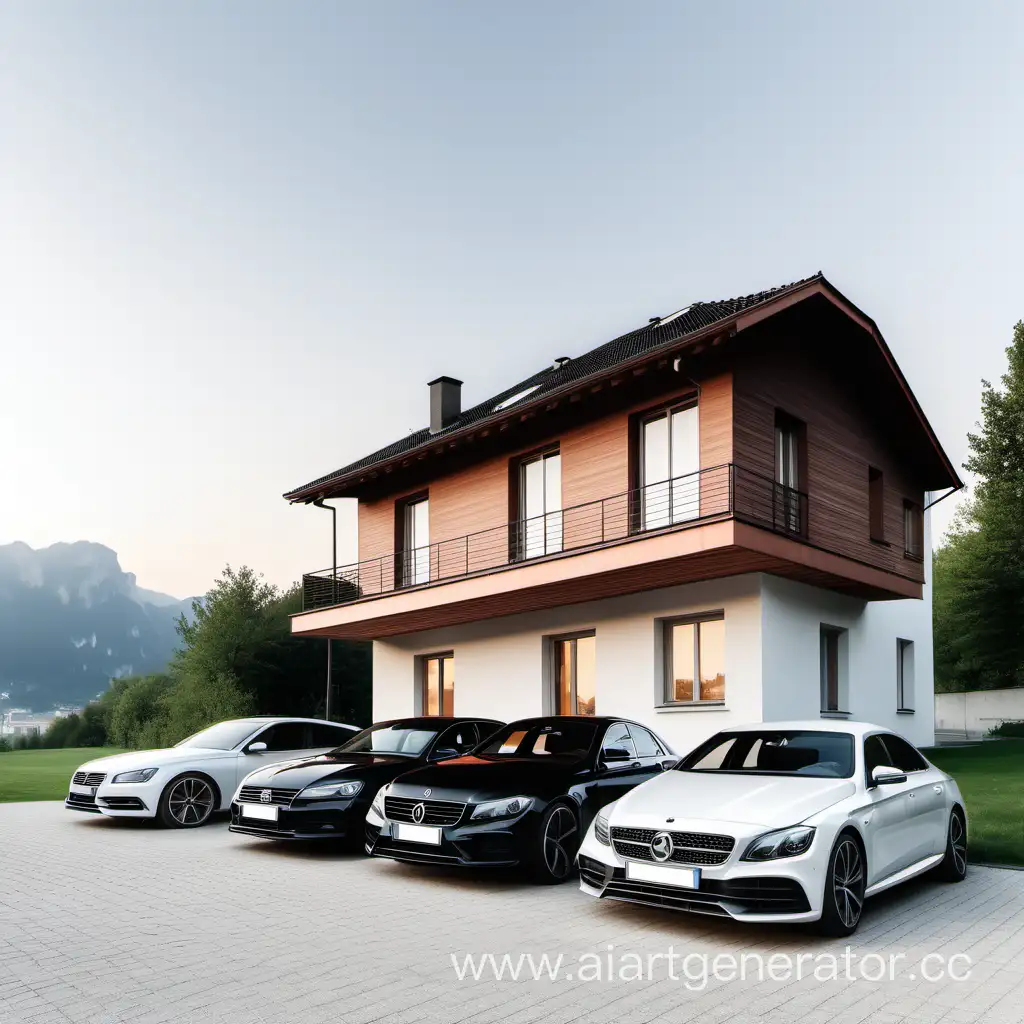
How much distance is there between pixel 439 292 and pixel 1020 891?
52.4 ft

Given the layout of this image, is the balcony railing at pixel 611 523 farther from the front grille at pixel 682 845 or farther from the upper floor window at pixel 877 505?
the front grille at pixel 682 845

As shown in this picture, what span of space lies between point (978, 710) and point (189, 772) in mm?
36206

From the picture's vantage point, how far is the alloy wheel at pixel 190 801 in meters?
12.8

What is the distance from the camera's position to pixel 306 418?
24.0 metres

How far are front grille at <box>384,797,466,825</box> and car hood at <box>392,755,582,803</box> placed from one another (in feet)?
0.19

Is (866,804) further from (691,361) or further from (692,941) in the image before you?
(691,361)

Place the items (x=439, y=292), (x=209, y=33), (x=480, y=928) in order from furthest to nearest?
1. (x=439, y=292)
2. (x=209, y=33)
3. (x=480, y=928)

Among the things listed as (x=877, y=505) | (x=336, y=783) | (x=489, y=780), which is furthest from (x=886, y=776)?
(x=877, y=505)

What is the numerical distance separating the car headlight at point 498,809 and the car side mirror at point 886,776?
294cm

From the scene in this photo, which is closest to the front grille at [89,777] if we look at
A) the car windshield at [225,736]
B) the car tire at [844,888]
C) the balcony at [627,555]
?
the car windshield at [225,736]

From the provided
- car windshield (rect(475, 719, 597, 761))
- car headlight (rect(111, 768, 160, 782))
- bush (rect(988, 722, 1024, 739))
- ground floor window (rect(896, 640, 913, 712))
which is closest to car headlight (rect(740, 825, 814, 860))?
car windshield (rect(475, 719, 597, 761))

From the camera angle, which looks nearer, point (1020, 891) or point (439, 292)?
point (1020, 891)

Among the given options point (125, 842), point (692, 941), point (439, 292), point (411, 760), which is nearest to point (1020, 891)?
point (692, 941)

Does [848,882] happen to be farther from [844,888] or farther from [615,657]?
[615,657]
